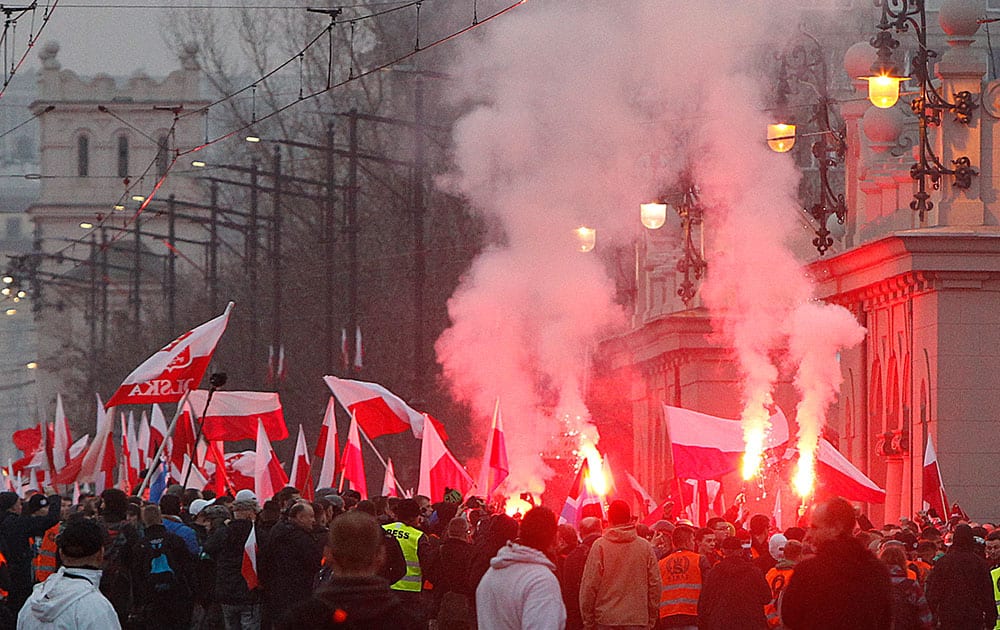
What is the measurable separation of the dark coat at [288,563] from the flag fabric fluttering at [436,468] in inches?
375

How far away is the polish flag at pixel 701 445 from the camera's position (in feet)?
79.0

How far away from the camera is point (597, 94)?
156 feet

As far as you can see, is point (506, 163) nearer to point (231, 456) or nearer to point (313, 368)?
point (313, 368)

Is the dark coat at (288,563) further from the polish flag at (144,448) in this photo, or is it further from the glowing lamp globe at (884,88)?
the polish flag at (144,448)

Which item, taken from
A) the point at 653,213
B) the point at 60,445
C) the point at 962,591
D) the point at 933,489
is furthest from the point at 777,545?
the point at 60,445

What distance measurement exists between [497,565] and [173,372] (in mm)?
13912

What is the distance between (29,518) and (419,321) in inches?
801

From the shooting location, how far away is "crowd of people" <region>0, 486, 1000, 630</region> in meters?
11.1

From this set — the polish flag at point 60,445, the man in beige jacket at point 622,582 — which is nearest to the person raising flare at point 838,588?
the man in beige jacket at point 622,582

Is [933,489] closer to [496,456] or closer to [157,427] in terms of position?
[496,456]

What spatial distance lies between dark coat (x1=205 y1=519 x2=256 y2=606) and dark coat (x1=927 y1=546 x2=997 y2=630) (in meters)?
5.15

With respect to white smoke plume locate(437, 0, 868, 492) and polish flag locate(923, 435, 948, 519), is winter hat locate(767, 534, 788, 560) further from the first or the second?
white smoke plume locate(437, 0, 868, 492)

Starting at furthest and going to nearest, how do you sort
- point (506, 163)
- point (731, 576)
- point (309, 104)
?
point (309, 104)
point (506, 163)
point (731, 576)

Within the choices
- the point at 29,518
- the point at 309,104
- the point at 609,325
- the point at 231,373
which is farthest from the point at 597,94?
the point at 29,518
